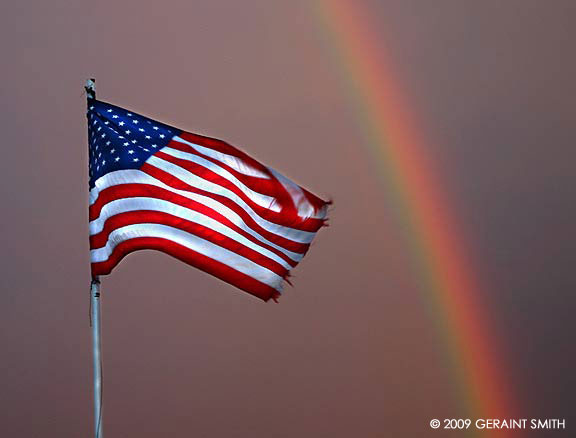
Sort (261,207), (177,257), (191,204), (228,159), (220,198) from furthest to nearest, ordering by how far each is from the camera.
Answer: (261,207)
(228,159)
(220,198)
(191,204)
(177,257)

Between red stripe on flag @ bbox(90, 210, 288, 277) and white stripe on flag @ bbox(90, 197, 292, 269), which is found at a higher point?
white stripe on flag @ bbox(90, 197, 292, 269)

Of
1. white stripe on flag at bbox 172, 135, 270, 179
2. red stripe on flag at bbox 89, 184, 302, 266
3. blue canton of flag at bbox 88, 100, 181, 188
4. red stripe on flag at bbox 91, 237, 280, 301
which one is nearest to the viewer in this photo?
red stripe on flag at bbox 91, 237, 280, 301

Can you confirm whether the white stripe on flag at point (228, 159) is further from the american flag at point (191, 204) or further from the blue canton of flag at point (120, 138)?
the blue canton of flag at point (120, 138)

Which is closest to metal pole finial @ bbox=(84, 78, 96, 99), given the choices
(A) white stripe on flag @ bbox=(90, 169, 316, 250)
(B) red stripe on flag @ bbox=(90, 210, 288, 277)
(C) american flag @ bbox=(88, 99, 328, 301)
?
(C) american flag @ bbox=(88, 99, 328, 301)

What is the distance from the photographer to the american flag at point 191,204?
7383 mm

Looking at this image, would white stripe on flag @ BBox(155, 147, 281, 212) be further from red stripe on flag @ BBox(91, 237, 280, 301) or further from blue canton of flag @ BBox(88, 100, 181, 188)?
red stripe on flag @ BBox(91, 237, 280, 301)

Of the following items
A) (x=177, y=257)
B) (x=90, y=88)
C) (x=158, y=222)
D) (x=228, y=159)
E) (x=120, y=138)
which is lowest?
(x=177, y=257)

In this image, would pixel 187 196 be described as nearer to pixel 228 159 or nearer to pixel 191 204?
pixel 191 204

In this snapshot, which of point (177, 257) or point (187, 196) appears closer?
point (177, 257)

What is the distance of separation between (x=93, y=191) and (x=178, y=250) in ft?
3.15

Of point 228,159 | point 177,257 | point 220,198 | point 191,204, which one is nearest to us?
point 177,257

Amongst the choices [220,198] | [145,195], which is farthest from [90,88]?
[220,198]

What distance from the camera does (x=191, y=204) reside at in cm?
752

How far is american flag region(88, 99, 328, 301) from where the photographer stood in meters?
7.38
